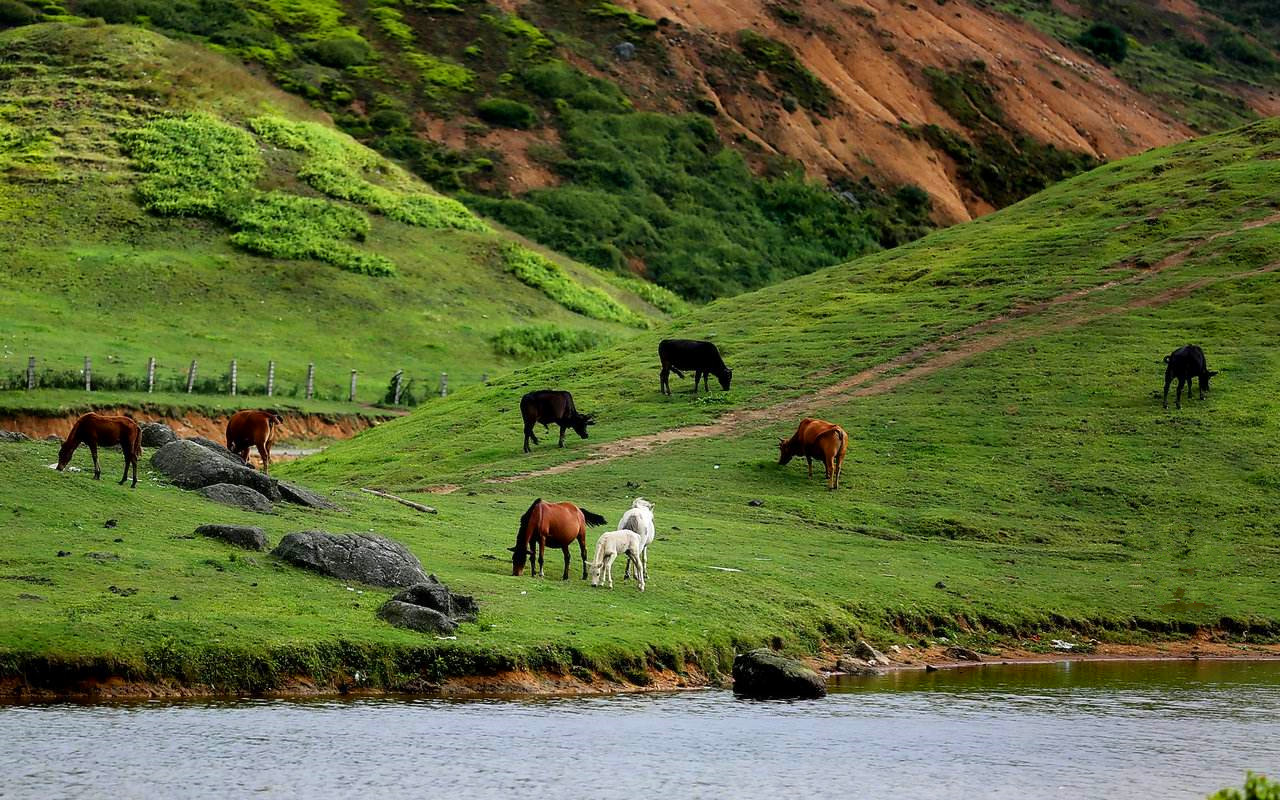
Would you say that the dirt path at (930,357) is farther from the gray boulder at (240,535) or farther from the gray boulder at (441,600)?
the gray boulder at (441,600)

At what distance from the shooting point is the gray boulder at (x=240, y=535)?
27703mm

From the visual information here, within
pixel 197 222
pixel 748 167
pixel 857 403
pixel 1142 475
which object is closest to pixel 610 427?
pixel 857 403

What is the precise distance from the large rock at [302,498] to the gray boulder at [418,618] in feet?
26.5

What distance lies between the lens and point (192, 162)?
3558 inches

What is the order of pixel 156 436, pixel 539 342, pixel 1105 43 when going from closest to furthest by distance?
1. pixel 156 436
2. pixel 539 342
3. pixel 1105 43

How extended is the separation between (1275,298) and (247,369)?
1551 inches

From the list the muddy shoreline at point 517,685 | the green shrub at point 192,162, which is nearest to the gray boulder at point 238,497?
the muddy shoreline at point 517,685

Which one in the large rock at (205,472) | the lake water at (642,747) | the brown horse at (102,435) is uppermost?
the brown horse at (102,435)

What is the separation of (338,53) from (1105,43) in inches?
3206

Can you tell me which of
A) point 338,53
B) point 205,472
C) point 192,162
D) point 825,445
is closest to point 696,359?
point 825,445

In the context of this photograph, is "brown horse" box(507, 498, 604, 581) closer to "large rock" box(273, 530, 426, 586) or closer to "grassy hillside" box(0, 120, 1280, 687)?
"grassy hillside" box(0, 120, 1280, 687)

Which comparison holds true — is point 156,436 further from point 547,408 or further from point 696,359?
point 696,359

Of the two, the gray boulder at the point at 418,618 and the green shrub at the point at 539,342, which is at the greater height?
the green shrub at the point at 539,342

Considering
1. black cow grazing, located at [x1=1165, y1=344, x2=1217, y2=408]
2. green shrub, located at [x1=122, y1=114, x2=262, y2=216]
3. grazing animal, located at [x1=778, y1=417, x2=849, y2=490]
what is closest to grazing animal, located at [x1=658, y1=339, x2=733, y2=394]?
grazing animal, located at [x1=778, y1=417, x2=849, y2=490]
